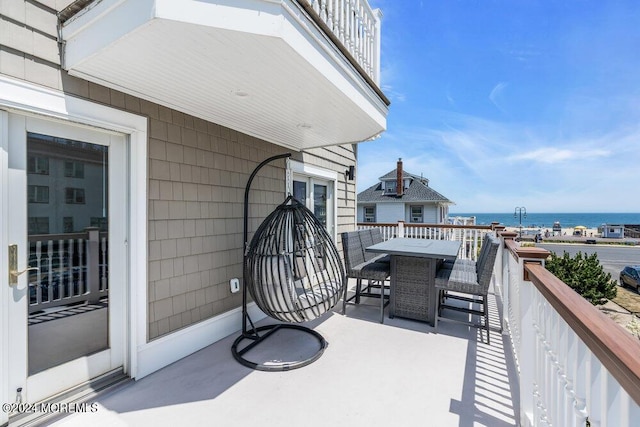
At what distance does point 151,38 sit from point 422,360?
3.27m

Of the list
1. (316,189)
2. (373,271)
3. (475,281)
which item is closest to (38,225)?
(373,271)

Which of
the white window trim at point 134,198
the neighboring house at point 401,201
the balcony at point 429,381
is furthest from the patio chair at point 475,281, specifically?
the neighboring house at point 401,201

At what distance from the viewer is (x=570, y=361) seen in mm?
1153

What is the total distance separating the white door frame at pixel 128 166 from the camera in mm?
1809

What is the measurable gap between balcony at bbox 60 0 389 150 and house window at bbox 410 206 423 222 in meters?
16.7

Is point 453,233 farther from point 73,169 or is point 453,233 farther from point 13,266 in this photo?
point 13,266

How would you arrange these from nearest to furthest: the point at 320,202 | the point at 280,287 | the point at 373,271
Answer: the point at 280,287 → the point at 373,271 → the point at 320,202

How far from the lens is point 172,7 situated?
143cm

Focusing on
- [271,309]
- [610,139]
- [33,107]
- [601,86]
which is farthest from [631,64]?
[610,139]

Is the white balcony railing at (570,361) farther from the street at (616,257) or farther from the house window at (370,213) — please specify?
the street at (616,257)

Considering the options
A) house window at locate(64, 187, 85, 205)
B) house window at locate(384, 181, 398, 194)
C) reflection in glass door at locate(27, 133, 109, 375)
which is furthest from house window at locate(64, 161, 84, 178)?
house window at locate(384, 181, 398, 194)

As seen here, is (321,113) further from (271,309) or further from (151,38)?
(271,309)

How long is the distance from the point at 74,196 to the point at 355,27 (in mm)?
2836

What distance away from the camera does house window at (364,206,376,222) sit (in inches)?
804
